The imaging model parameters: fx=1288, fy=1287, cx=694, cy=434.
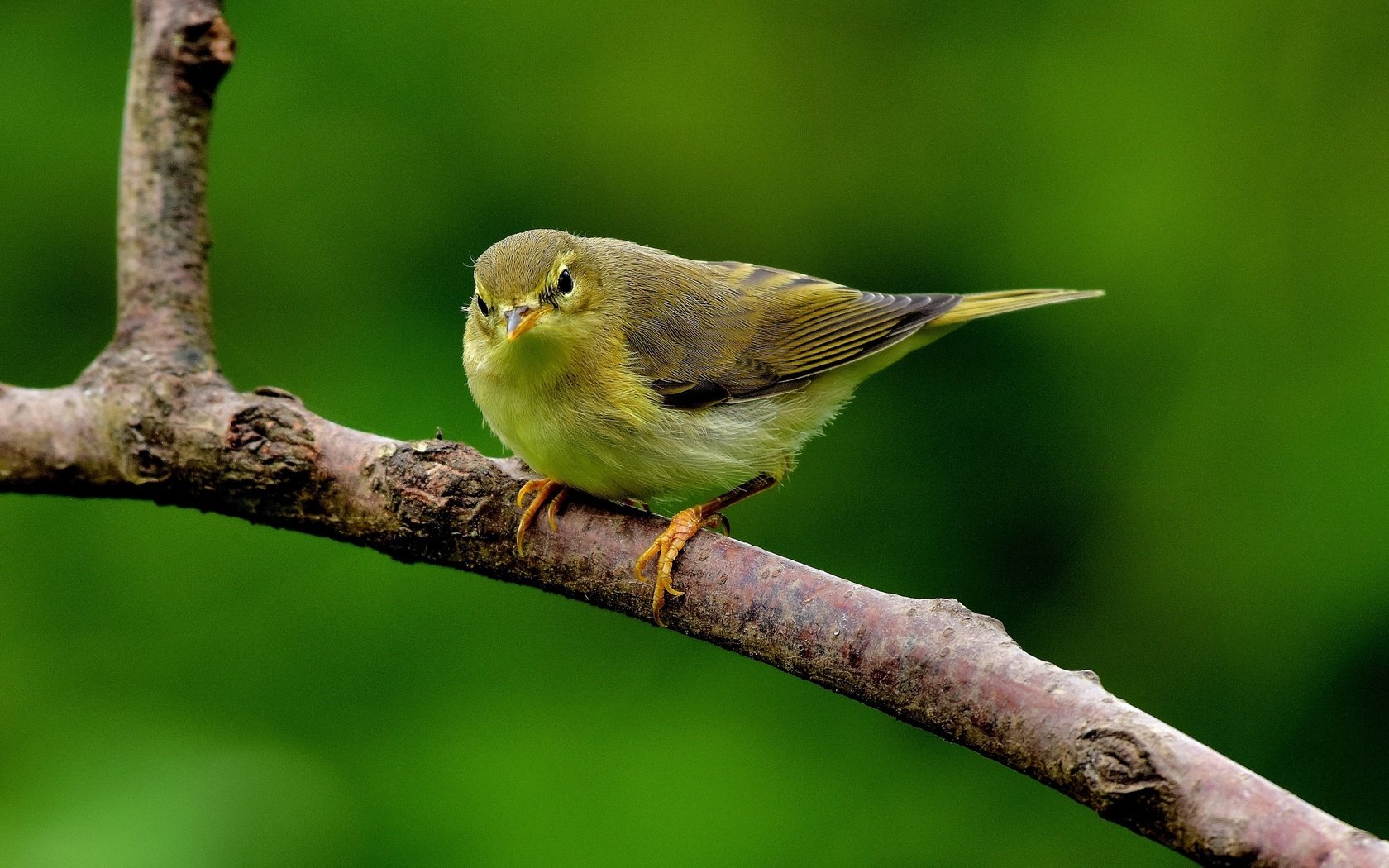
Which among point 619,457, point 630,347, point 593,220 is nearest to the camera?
point 619,457

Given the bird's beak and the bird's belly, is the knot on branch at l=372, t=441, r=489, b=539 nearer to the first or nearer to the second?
the bird's belly

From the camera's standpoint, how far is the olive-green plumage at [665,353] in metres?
3.25

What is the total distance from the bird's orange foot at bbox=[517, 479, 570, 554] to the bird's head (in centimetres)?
37

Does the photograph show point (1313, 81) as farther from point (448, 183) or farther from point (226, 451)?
point (226, 451)

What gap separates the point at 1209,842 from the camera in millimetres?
1880

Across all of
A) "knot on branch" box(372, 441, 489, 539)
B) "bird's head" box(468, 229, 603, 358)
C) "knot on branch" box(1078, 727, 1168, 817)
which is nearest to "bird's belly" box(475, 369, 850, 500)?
"bird's head" box(468, 229, 603, 358)

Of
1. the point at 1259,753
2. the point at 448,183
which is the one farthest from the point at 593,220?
the point at 1259,753

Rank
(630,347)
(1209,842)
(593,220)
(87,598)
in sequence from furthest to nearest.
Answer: (593,220)
(87,598)
(630,347)
(1209,842)

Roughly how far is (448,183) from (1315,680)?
10.1ft

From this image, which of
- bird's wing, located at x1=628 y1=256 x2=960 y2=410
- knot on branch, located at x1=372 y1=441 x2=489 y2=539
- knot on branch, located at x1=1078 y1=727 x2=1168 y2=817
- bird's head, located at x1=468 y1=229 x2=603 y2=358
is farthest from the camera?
bird's wing, located at x1=628 y1=256 x2=960 y2=410

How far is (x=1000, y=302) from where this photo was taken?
3.92 m

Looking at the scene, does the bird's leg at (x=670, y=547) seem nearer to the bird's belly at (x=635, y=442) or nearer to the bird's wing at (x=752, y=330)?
the bird's belly at (x=635, y=442)

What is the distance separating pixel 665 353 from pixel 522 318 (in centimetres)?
49

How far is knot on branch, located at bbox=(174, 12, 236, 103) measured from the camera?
10.7 feet
